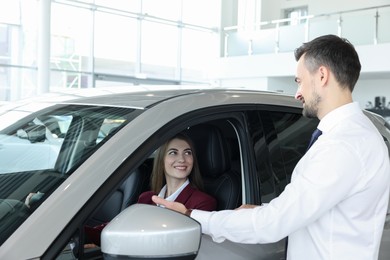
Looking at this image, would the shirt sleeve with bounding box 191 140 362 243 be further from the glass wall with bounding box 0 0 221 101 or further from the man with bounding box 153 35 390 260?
the glass wall with bounding box 0 0 221 101

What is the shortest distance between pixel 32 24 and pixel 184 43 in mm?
5860

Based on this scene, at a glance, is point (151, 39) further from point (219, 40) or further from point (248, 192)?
point (248, 192)

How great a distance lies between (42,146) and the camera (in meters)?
1.89

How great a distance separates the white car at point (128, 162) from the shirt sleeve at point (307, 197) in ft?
0.61

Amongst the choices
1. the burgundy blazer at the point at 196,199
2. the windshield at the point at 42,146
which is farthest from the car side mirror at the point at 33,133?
the burgundy blazer at the point at 196,199

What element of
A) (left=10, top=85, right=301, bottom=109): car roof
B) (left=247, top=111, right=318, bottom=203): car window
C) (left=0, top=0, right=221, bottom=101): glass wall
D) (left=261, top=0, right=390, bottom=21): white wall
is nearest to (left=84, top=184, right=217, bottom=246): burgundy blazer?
(left=247, top=111, right=318, bottom=203): car window

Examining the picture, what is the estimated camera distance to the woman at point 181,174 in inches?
87.3

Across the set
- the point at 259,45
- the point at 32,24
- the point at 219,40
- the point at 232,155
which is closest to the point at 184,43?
the point at 219,40

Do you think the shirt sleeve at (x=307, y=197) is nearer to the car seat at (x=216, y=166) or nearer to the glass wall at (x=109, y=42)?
the car seat at (x=216, y=166)

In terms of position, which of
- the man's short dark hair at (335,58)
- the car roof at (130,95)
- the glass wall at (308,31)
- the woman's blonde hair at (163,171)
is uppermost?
the glass wall at (308,31)

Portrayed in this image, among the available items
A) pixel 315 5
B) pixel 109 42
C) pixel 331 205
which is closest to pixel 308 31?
pixel 315 5

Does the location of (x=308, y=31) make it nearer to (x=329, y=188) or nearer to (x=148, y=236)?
(x=329, y=188)

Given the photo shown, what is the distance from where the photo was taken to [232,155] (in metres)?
2.24

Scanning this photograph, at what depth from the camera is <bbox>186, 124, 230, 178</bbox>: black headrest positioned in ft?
7.42
